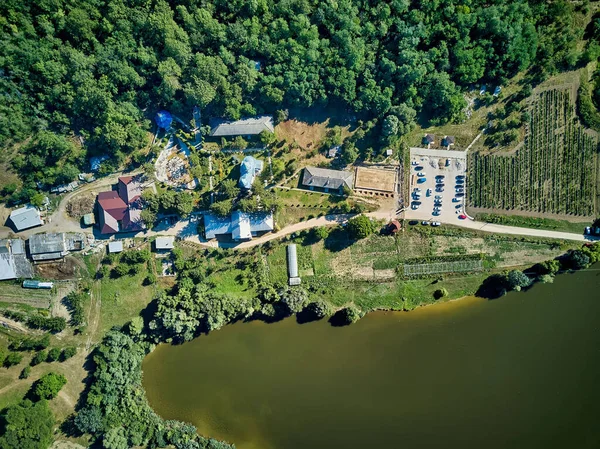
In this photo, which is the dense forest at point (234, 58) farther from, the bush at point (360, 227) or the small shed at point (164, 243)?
the bush at point (360, 227)

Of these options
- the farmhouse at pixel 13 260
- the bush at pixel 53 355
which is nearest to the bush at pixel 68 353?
the bush at pixel 53 355

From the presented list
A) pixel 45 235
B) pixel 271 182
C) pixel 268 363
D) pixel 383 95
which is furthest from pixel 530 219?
pixel 45 235

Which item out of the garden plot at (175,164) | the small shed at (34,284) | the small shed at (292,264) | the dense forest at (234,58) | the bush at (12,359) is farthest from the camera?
the garden plot at (175,164)

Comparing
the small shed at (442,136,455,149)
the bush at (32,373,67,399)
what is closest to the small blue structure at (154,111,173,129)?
the bush at (32,373,67,399)

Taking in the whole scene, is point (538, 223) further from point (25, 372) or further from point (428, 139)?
point (25, 372)

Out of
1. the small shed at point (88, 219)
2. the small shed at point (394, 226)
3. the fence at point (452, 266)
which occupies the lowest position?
the fence at point (452, 266)

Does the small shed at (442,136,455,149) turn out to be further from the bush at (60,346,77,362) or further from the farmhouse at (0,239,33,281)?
the farmhouse at (0,239,33,281)
